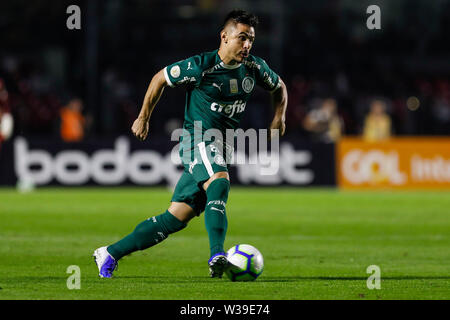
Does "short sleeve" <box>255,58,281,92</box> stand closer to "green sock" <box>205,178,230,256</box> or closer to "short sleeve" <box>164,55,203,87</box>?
"short sleeve" <box>164,55,203,87</box>

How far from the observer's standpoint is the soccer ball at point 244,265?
7477 millimetres

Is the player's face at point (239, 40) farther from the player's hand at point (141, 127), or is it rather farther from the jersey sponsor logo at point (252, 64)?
the player's hand at point (141, 127)

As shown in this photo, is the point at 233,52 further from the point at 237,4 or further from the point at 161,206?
the point at 237,4

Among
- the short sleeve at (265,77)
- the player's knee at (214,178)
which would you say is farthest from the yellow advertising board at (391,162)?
the player's knee at (214,178)

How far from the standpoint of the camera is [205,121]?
7887mm

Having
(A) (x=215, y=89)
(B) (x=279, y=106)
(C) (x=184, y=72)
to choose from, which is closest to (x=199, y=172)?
(A) (x=215, y=89)

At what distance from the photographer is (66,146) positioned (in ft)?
68.0

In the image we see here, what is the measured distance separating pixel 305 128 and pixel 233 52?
60.0 feet

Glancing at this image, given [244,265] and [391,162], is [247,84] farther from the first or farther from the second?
[391,162]

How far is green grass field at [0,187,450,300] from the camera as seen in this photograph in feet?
23.3

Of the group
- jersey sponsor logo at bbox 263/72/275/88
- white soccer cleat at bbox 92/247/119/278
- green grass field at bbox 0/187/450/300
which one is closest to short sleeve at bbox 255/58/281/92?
jersey sponsor logo at bbox 263/72/275/88

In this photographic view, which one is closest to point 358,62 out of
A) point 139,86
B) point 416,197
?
point 139,86

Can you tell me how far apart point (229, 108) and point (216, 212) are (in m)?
0.96

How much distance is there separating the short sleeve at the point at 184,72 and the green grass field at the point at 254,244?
5.33 feet
